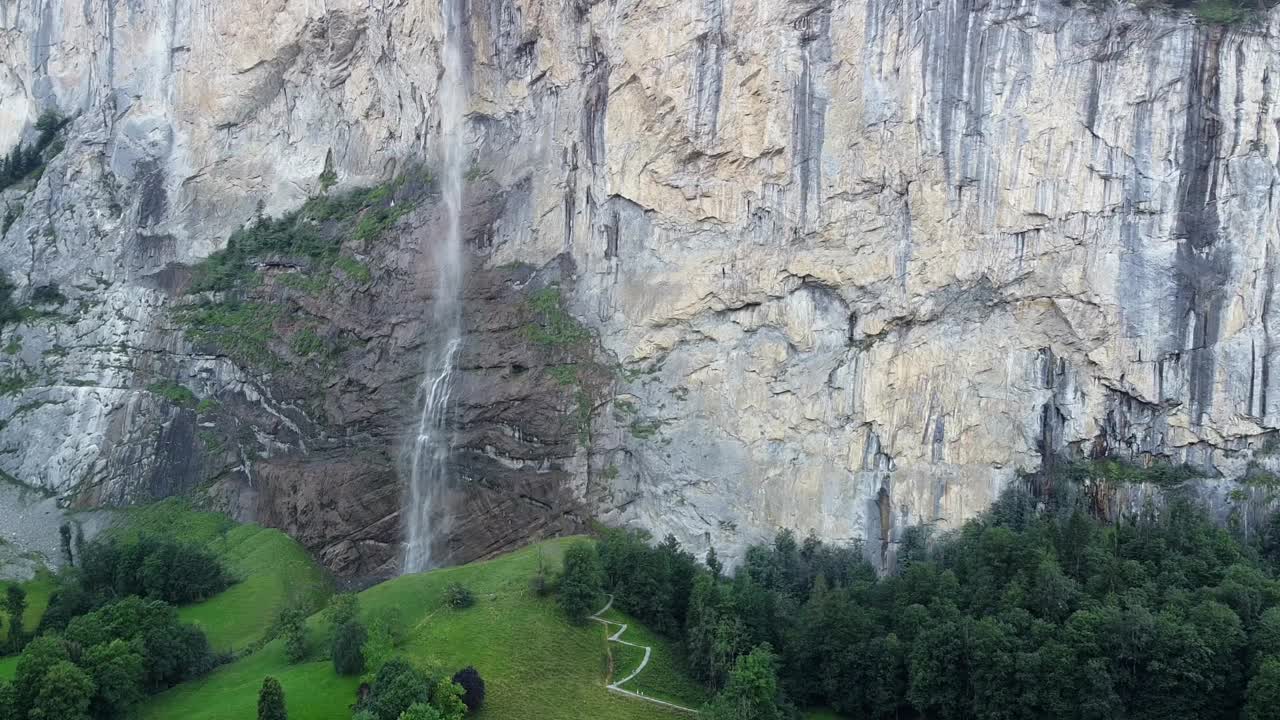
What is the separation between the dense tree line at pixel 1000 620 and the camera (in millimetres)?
36750

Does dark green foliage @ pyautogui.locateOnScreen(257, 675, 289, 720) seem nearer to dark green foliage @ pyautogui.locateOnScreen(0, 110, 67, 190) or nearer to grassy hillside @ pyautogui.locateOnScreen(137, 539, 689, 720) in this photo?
grassy hillside @ pyautogui.locateOnScreen(137, 539, 689, 720)

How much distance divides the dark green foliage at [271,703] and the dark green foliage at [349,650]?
151 inches

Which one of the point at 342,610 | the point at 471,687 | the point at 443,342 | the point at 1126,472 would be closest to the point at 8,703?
the point at 342,610

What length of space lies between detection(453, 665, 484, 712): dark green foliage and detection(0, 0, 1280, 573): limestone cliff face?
14.8 m

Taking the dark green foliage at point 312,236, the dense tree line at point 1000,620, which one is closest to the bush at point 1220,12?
the dense tree line at point 1000,620

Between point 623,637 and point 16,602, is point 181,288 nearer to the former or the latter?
point 16,602

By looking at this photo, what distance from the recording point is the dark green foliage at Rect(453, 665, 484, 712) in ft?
129

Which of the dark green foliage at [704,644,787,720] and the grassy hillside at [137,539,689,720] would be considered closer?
the dark green foliage at [704,644,787,720]

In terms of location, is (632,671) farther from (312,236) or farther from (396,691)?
(312,236)

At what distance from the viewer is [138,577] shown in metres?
52.0

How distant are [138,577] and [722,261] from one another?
2871 cm

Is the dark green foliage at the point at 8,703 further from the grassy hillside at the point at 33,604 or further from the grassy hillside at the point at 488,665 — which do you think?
the grassy hillside at the point at 33,604

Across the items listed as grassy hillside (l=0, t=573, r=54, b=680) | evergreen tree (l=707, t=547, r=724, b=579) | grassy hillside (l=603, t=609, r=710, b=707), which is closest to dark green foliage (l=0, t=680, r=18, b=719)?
grassy hillside (l=0, t=573, r=54, b=680)

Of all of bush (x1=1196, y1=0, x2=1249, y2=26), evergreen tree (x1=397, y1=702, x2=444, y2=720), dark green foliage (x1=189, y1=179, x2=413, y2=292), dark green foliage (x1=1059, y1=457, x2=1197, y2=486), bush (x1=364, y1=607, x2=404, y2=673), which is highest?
bush (x1=1196, y1=0, x2=1249, y2=26)
